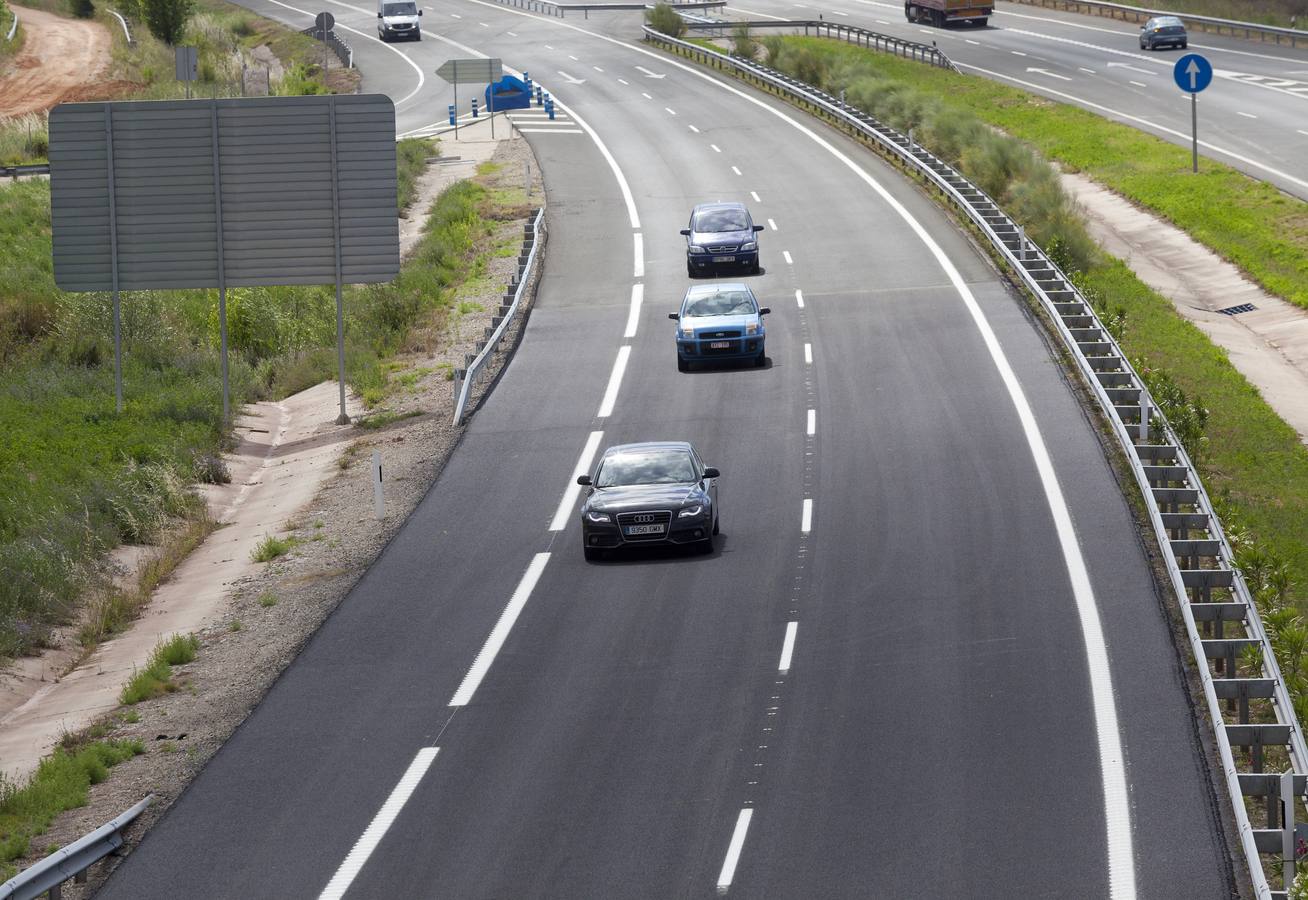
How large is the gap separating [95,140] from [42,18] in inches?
2615

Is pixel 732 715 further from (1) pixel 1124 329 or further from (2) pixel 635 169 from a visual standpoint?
(2) pixel 635 169

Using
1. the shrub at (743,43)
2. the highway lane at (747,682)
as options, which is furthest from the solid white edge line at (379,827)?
the shrub at (743,43)

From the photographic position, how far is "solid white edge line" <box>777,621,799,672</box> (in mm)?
18531

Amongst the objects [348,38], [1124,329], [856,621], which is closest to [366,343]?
[1124,329]

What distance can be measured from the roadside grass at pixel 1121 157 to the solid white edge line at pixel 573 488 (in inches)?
794

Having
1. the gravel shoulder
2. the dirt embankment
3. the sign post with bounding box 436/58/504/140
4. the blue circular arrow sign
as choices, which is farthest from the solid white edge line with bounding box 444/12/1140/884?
the dirt embankment

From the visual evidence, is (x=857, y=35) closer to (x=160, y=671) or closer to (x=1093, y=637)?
(x=1093, y=637)

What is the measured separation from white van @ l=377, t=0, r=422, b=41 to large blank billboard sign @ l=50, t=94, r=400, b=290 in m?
57.3

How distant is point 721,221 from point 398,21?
51541 millimetres

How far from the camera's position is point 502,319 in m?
36.1

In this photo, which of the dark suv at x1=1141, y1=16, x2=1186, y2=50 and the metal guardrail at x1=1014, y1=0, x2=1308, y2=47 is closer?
the dark suv at x1=1141, y1=16, x2=1186, y2=50

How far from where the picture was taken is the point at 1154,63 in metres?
71.8

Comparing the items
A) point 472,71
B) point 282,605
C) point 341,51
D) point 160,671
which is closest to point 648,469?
point 282,605

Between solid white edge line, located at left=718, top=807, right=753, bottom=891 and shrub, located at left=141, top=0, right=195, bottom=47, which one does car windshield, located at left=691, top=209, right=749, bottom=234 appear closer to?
solid white edge line, located at left=718, top=807, right=753, bottom=891
